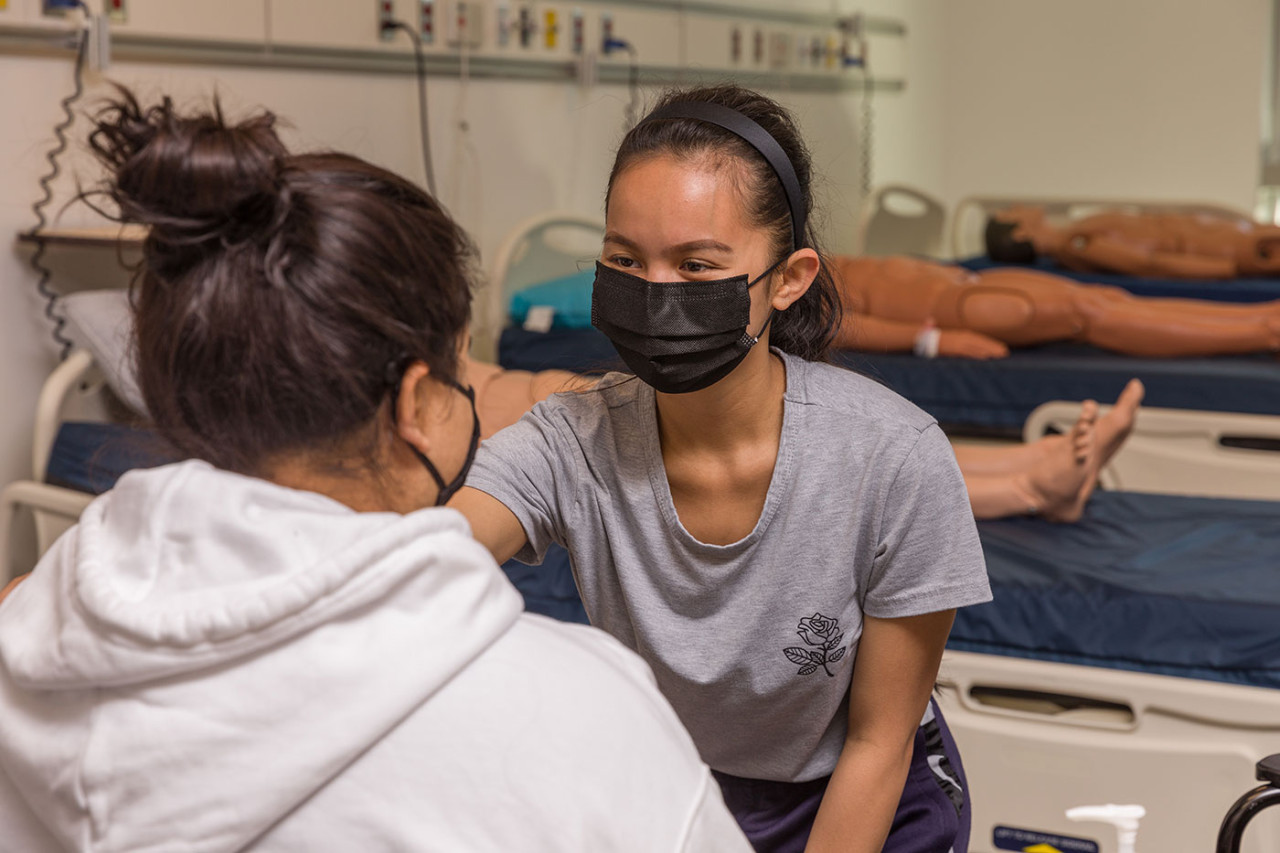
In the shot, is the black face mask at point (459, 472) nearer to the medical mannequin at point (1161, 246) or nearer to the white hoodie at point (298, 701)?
the white hoodie at point (298, 701)

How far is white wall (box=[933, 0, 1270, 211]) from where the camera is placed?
6633 mm

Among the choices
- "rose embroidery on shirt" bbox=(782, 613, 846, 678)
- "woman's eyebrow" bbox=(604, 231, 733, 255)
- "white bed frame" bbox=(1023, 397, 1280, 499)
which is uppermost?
"woman's eyebrow" bbox=(604, 231, 733, 255)

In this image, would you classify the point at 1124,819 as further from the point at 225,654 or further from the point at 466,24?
the point at 466,24

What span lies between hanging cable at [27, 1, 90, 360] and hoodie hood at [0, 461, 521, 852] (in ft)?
8.20

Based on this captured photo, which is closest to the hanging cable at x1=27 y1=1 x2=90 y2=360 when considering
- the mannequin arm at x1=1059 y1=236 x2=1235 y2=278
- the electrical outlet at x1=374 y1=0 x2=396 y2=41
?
the electrical outlet at x1=374 y1=0 x2=396 y2=41

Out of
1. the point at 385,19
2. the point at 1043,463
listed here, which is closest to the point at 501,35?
the point at 385,19

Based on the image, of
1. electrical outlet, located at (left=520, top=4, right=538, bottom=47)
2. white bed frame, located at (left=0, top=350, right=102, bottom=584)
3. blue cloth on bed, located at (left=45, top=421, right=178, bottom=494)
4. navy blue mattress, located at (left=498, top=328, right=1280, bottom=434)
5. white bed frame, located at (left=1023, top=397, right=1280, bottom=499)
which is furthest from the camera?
electrical outlet, located at (left=520, top=4, right=538, bottom=47)

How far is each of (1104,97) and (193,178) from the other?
7.01m

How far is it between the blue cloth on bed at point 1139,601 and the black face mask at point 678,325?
1.03 meters

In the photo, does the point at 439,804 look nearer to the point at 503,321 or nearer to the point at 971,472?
the point at 971,472

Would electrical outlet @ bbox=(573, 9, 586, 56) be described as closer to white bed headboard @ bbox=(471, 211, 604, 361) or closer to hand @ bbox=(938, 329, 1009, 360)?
white bed headboard @ bbox=(471, 211, 604, 361)

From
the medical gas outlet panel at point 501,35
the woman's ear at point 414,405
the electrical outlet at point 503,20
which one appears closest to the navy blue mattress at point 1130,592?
the woman's ear at point 414,405

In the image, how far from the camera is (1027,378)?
356 centimetres

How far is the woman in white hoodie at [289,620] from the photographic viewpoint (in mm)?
718
